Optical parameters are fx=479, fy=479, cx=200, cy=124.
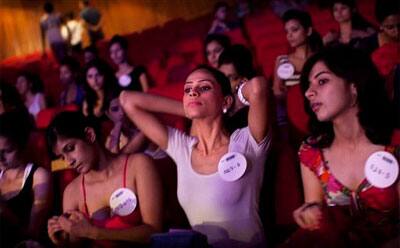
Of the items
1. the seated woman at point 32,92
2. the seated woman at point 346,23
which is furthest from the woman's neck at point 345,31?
the seated woman at point 32,92

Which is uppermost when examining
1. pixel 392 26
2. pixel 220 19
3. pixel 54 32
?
pixel 54 32

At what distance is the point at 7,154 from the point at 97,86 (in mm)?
953

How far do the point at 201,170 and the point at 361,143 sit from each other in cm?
39

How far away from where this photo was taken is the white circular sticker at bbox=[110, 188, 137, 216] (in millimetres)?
1194

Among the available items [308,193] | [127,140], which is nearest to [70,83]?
[127,140]

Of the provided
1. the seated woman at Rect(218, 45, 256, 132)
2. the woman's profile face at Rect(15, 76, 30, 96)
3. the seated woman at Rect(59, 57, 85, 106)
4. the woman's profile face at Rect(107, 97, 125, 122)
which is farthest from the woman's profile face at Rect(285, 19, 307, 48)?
the woman's profile face at Rect(15, 76, 30, 96)

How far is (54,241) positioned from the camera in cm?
118

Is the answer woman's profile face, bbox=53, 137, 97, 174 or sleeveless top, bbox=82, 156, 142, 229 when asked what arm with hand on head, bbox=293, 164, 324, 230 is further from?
woman's profile face, bbox=53, 137, 97, 174

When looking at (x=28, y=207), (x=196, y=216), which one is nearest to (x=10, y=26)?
(x=28, y=207)

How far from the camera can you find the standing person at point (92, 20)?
469cm

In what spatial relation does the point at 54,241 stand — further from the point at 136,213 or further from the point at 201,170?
the point at 201,170

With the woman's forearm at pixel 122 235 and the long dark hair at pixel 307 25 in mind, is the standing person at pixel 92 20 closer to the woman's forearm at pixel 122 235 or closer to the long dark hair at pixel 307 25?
the long dark hair at pixel 307 25

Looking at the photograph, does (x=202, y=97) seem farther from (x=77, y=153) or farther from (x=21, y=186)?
(x=21, y=186)

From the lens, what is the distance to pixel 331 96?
107 cm
